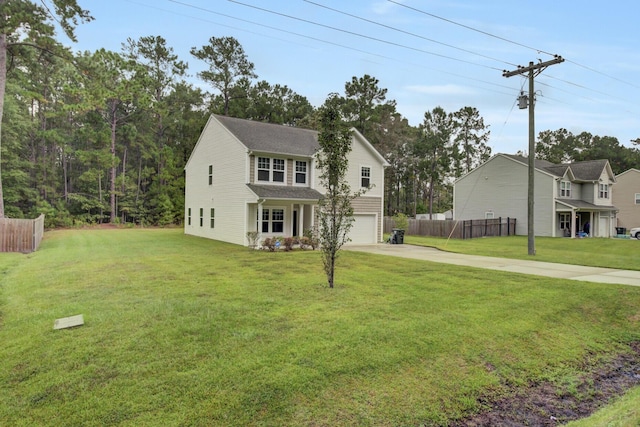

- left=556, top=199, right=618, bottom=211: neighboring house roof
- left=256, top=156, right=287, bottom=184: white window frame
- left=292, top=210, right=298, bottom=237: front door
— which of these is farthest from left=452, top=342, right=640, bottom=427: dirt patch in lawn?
left=556, top=199, right=618, bottom=211: neighboring house roof

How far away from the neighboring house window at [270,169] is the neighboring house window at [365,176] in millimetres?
5153

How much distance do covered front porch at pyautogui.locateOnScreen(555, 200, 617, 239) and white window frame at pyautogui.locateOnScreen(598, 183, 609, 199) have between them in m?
1.41

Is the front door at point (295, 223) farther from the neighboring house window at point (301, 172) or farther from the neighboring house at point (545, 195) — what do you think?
the neighboring house at point (545, 195)

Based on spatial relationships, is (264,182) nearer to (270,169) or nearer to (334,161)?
(270,169)

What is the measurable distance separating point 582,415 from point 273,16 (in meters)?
11.6

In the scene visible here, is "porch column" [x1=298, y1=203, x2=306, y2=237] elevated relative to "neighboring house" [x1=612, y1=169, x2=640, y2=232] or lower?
lower

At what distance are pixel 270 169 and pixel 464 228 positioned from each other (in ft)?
53.0

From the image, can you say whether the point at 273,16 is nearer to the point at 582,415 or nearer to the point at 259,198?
the point at 259,198

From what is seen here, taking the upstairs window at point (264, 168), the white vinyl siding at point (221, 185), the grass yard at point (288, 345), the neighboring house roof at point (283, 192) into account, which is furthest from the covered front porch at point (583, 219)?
the white vinyl siding at point (221, 185)

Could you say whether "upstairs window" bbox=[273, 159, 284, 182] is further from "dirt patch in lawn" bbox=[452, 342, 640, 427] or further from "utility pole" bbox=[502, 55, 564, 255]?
"dirt patch in lawn" bbox=[452, 342, 640, 427]

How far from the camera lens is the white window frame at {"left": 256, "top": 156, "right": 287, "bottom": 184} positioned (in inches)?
716

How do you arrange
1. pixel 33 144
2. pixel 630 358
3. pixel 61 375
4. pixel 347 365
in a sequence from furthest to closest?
1. pixel 33 144
2. pixel 630 358
3. pixel 347 365
4. pixel 61 375

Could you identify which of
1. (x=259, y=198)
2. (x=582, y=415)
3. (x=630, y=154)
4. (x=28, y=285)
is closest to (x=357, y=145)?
(x=259, y=198)

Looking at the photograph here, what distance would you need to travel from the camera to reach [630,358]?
5.98 metres
